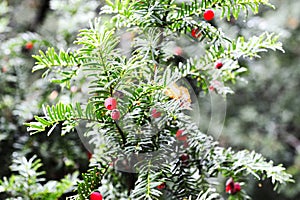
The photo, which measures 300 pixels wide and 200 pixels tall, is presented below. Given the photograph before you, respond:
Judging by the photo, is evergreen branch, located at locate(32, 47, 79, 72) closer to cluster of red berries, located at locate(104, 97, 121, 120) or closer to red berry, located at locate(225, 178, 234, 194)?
cluster of red berries, located at locate(104, 97, 121, 120)

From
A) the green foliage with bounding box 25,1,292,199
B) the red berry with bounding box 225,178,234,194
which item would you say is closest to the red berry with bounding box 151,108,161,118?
the green foliage with bounding box 25,1,292,199

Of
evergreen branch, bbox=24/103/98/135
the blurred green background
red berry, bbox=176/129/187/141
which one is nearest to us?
evergreen branch, bbox=24/103/98/135

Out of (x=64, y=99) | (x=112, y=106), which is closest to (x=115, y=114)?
(x=112, y=106)

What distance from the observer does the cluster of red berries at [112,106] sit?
406 millimetres

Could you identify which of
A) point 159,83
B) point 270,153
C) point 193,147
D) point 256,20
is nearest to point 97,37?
point 159,83

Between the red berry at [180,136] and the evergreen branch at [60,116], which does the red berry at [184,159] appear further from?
the evergreen branch at [60,116]

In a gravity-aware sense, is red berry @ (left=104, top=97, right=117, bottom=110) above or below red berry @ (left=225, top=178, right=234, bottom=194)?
above

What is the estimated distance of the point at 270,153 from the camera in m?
1.60

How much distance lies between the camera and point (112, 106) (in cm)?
41

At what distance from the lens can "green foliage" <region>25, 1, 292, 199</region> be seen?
41 centimetres

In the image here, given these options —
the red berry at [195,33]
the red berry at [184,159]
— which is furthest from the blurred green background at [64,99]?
the red berry at [184,159]

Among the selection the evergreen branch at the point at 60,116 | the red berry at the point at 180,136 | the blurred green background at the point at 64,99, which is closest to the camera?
the evergreen branch at the point at 60,116

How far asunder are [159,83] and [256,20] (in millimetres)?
611

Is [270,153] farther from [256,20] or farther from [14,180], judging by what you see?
[14,180]
